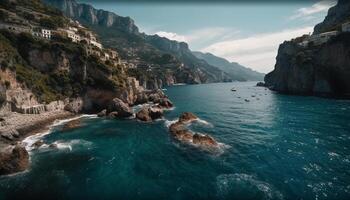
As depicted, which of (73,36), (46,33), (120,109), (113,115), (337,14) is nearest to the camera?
(113,115)

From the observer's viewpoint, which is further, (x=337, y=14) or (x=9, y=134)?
(x=337, y=14)

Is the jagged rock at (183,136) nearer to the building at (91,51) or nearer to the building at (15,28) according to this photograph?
the building at (91,51)

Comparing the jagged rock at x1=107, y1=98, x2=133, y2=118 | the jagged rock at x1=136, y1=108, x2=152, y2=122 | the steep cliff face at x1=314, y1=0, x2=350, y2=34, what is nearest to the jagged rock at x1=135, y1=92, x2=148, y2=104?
the jagged rock at x1=107, y1=98, x2=133, y2=118

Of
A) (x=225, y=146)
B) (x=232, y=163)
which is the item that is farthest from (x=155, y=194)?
(x=225, y=146)

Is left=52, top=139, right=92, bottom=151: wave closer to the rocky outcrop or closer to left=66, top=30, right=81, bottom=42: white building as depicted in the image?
the rocky outcrop

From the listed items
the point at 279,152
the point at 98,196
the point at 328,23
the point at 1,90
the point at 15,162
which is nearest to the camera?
the point at 98,196

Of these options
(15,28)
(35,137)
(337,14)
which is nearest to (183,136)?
(35,137)

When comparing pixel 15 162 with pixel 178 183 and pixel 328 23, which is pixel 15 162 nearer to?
pixel 178 183

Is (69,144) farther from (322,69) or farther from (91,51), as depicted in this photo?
(322,69)
